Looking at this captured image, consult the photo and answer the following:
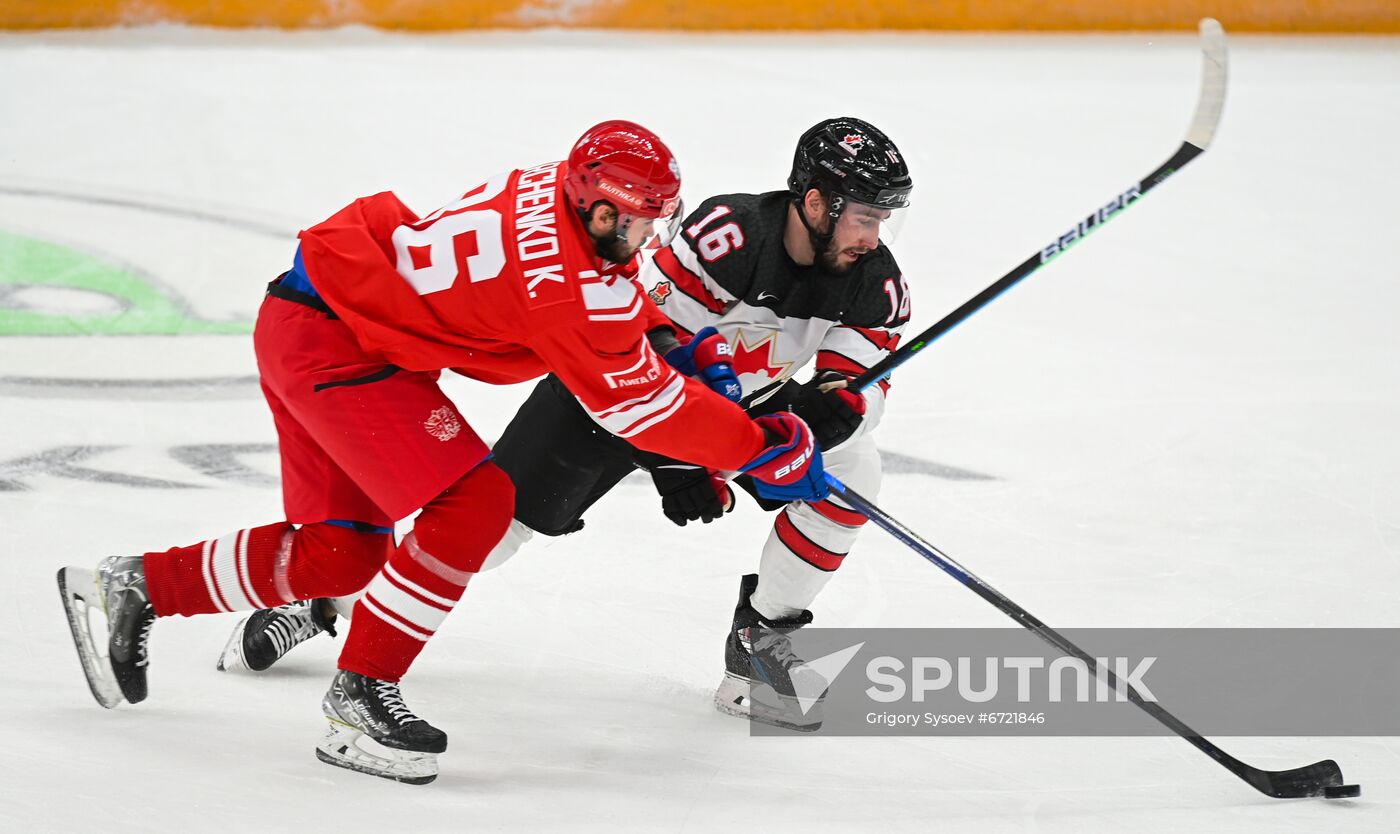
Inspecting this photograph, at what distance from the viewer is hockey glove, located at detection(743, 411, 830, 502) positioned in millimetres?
2477

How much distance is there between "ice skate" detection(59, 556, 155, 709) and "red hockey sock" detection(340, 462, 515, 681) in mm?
383

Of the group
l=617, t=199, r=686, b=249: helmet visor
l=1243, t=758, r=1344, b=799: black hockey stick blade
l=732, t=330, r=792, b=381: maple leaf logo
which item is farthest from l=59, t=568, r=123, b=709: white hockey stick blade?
l=1243, t=758, r=1344, b=799: black hockey stick blade

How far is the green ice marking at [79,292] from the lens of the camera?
15.1 feet

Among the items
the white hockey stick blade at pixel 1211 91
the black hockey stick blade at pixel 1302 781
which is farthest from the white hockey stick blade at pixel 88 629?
the white hockey stick blade at pixel 1211 91

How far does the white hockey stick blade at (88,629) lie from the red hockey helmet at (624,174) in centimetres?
107

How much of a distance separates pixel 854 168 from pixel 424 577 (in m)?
1.00

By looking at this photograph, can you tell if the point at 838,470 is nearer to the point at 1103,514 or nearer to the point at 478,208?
the point at 478,208

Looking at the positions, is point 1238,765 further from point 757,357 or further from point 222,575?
point 222,575

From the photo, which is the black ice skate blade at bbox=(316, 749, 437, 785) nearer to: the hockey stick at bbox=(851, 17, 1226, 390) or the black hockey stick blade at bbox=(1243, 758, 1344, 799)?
the hockey stick at bbox=(851, 17, 1226, 390)

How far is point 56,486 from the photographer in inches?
137

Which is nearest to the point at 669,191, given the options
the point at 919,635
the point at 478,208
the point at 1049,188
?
the point at 478,208

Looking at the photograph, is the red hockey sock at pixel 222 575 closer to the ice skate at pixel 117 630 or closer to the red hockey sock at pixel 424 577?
the ice skate at pixel 117 630

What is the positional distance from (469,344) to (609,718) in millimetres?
775

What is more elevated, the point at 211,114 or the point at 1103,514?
the point at 211,114
